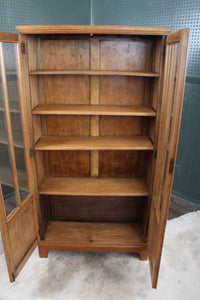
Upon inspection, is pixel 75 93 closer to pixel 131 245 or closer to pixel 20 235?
pixel 20 235

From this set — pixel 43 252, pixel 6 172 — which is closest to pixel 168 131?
pixel 6 172

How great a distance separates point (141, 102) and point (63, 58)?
0.70 meters

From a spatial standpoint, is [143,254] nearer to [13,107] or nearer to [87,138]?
[87,138]

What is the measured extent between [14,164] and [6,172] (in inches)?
8.8

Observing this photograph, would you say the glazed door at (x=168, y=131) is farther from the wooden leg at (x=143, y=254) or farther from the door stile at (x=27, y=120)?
the door stile at (x=27, y=120)

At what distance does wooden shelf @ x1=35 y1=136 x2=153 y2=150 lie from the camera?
1860 millimetres

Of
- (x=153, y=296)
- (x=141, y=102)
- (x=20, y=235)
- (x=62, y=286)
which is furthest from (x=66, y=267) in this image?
(x=141, y=102)

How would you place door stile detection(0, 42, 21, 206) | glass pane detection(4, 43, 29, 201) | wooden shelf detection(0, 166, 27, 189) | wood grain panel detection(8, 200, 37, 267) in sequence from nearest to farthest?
door stile detection(0, 42, 21, 206)
glass pane detection(4, 43, 29, 201)
wood grain panel detection(8, 200, 37, 267)
wooden shelf detection(0, 166, 27, 189)

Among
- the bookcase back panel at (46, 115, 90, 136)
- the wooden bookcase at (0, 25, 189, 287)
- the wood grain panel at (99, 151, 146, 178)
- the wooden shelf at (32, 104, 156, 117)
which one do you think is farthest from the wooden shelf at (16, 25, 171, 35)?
the wood grain panel at (99, 151, 146, 178)

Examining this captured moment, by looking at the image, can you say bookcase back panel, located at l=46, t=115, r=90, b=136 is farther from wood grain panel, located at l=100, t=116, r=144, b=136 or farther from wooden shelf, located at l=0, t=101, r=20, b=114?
wooden shelf, located at l=0, t=101, r=20, b=114

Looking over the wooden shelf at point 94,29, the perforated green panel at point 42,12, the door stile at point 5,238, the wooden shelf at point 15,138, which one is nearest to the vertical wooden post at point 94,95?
the wooden shelf at point 94,29

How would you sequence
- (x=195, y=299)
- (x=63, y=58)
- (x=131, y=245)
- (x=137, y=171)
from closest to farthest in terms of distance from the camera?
(x=195, y=299)
(x=63, y=58)
(x=131, y=245)
(x=137, y=171)

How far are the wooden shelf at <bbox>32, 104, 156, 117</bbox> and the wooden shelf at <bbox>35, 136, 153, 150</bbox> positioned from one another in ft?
0.82

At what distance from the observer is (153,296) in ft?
5.82
